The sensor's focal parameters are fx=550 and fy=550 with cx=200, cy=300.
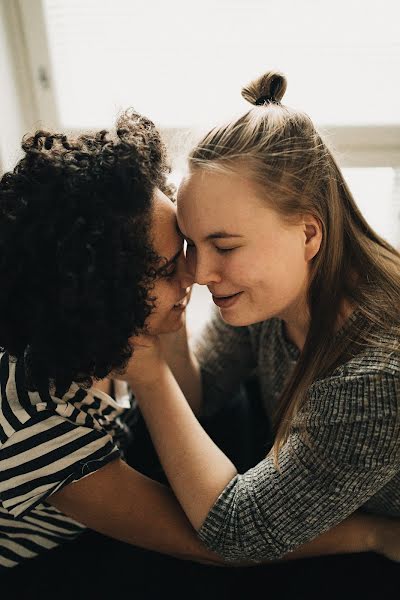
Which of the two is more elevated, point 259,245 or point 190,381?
point 259,245

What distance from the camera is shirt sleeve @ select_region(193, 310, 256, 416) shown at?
1283 millimetres

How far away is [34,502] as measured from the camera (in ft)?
2.86

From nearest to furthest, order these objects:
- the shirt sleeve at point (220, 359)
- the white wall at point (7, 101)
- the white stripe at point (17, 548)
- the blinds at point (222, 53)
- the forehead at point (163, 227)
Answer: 1. the forehead at point (163, 227)
2. the white stripe at point (17, 548)
3. the shirt sleeve at point (220, 359)
4. the blinds at point (222, 53)
5. the white wall at point (7, 101)

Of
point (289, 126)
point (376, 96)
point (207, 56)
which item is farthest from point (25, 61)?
point (289, 126)

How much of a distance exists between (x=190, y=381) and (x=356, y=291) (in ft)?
1.56

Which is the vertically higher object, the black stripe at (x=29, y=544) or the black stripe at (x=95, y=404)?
the black stripe at (x=95, y=404)

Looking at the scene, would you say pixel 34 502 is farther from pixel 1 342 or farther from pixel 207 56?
pixel 207 56

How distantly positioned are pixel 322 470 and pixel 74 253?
49 centimetres

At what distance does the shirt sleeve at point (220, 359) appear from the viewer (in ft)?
4.21

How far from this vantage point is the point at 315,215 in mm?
898

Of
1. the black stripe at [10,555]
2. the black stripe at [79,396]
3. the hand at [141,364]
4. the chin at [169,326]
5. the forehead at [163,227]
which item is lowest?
the black stripe at [10,555]

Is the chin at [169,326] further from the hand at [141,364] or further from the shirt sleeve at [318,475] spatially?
the shirt sleeve at [318,475]

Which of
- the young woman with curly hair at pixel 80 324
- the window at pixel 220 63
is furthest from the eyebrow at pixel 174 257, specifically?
the window at pixel 220 63

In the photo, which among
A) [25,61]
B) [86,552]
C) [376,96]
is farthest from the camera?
[25,61]
